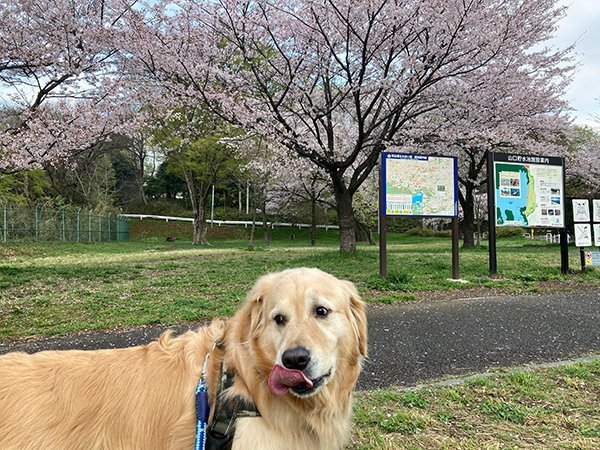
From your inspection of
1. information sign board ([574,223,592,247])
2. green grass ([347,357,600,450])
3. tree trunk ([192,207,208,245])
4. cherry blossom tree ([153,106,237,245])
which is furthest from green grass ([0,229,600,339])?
tree trunk ([192,207,208,245])

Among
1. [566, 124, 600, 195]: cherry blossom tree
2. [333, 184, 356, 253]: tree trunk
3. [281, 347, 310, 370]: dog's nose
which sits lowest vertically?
[281, 347, 310, 370]: dog's nose

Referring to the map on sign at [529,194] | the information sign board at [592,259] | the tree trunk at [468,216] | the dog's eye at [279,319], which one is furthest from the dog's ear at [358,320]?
the tree trunk at [468,216]

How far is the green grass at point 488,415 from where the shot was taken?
2.59m

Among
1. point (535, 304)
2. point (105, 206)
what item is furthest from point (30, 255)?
point (535, 304)

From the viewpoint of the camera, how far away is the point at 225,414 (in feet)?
5.89

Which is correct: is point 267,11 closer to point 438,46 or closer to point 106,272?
point 438,46

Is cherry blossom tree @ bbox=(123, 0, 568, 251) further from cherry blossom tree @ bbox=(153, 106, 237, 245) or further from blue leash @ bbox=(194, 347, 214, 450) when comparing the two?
cherry blossom tree @ bbox=(153, 106, 237, 245)

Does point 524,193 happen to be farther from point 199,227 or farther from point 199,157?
point 199,227

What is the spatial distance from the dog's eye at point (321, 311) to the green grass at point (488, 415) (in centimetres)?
106

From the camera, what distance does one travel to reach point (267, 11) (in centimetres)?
1076

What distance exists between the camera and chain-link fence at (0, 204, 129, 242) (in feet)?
62.9

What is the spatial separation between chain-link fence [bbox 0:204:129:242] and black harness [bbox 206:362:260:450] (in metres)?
20.9

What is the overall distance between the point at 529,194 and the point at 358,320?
9117 mm

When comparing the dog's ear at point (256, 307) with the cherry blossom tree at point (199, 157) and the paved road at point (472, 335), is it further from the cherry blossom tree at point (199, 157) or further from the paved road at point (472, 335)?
the cherry blossom tree at point (199, 157)
